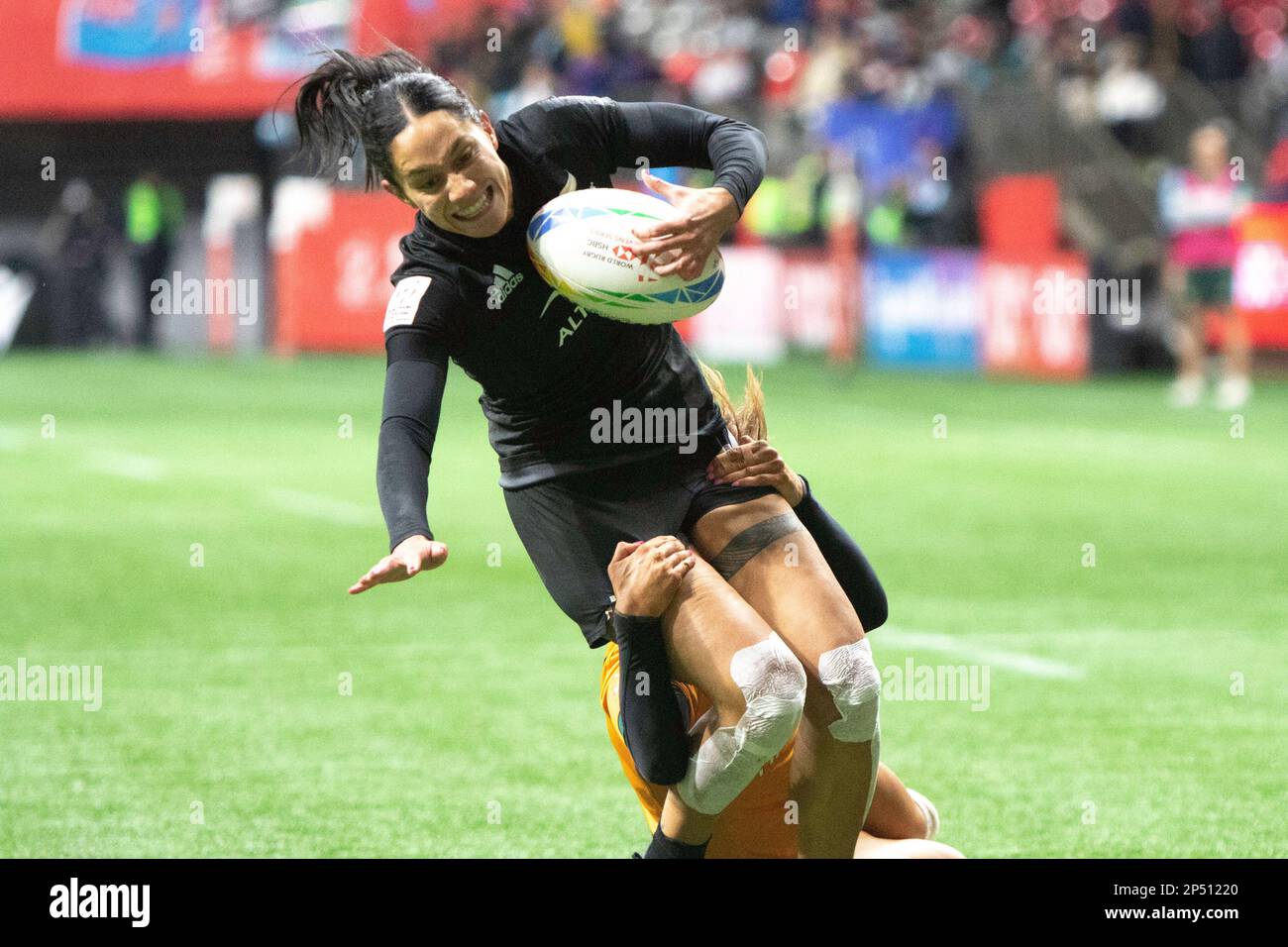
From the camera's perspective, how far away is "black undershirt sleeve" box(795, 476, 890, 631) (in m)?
5.03

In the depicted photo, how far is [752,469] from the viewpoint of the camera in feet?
16.1

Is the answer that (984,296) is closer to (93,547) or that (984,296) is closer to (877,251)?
(877,251)

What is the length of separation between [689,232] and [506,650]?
4.13 metres

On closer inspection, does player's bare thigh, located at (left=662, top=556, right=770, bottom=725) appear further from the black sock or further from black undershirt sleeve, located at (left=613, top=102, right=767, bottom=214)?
black undershirt sleeve, located at (left=613, top=102, right=767, bottom=214)

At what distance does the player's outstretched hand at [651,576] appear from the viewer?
4477 mm

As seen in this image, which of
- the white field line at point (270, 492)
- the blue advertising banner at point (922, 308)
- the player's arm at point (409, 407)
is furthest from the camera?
the blue advertising banner at point (922, 308)

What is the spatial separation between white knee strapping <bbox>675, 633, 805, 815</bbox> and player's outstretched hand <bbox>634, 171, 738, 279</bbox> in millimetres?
889

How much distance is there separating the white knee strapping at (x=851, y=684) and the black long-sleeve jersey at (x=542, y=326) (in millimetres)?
689

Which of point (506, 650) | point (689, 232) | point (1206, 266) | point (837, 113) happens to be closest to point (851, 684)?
point (689, 232)

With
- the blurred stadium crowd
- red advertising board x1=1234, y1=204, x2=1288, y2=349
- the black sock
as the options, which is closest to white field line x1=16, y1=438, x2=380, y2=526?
the black sock

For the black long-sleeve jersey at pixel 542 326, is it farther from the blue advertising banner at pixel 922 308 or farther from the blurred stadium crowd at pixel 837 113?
the blue advertising banner at pixel 922 308

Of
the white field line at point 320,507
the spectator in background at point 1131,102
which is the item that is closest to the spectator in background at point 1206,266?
the spectator in background at point 1131,102
